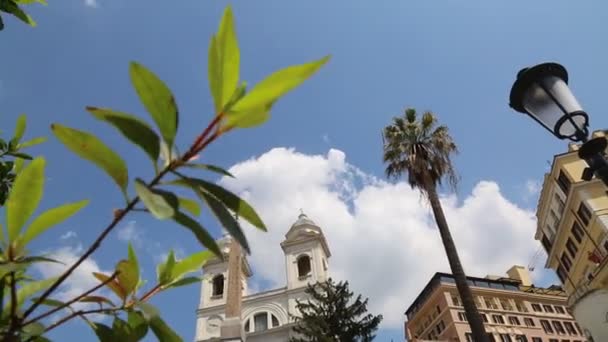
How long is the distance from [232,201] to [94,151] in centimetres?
17

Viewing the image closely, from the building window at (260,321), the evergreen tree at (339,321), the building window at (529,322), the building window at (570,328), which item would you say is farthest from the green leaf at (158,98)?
the building window at (570,328)

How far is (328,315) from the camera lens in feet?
56.0

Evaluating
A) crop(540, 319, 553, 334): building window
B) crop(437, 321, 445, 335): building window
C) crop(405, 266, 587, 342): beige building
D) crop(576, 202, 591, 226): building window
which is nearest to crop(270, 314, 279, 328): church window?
crop(405, 266, 587, 342): beige building

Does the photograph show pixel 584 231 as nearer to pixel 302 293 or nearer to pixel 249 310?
pixel 302 293

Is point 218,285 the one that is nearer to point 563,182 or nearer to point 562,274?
point 562,274

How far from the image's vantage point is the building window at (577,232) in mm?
22156

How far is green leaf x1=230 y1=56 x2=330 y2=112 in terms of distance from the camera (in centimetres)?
45

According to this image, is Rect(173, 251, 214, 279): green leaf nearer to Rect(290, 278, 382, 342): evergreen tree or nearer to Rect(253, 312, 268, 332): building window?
Rect(290, 278, 382, 342): evergreen tree

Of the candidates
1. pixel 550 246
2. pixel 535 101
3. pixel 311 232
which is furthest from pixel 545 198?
pixel 535 101

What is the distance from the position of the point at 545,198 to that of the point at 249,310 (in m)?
21.5

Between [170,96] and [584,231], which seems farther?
[584,231]

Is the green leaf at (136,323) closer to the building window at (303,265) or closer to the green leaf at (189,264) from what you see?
the green leaf at (189,264)

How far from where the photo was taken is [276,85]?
46cm

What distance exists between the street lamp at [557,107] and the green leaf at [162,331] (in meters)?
2.60
